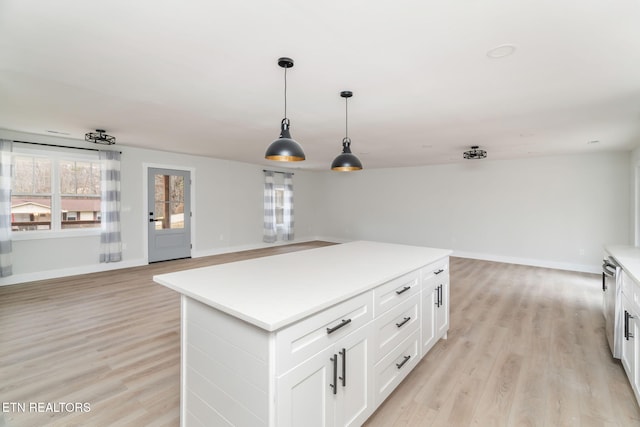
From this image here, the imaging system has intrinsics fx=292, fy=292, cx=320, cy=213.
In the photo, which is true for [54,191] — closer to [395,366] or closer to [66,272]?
[66,272]

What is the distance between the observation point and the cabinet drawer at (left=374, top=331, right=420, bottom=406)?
72.8 inches

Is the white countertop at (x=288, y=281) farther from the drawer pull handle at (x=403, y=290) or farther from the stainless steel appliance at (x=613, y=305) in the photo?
the stainless steel appliance at (x=613, y=305)

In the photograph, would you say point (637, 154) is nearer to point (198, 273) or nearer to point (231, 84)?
point (231, 84)

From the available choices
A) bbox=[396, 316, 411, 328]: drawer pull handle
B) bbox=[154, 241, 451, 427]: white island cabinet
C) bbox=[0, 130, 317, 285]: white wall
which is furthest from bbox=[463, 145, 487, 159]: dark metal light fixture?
bbox=[0, 130, 317, 285]: white wall

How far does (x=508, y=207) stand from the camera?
6477 millimetres

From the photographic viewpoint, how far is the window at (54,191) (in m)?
4.68

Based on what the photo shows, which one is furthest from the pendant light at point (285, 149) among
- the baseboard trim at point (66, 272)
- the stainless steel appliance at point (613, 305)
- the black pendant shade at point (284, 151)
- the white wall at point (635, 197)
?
the white wall at point (635, 197)

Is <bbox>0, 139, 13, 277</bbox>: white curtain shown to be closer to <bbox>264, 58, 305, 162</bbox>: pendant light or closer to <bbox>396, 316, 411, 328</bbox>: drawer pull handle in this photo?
<bbox>264, 58, 305, 162</bbox>: pendant light

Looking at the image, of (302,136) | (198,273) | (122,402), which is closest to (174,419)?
(122,402)

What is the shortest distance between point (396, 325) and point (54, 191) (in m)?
5.90

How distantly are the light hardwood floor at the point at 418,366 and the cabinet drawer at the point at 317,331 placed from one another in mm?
769

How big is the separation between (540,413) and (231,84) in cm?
337

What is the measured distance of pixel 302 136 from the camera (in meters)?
4.48

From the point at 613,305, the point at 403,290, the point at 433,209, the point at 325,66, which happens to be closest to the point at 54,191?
A: the point at 325,66
